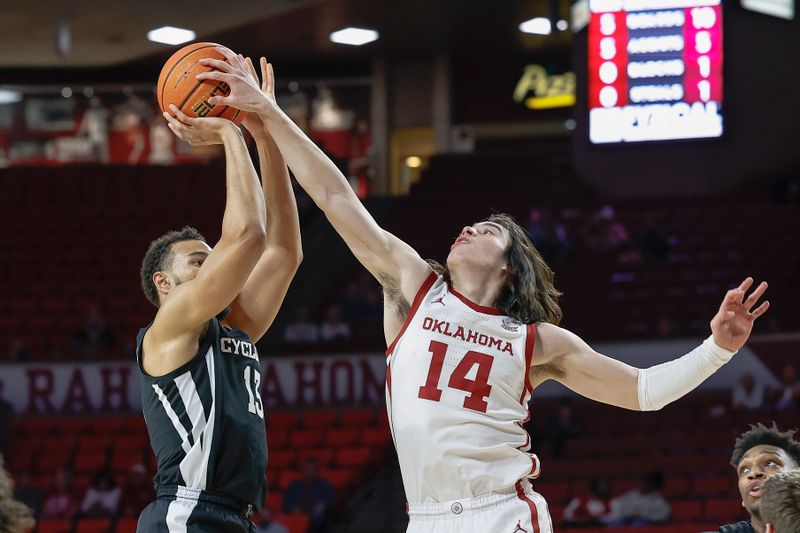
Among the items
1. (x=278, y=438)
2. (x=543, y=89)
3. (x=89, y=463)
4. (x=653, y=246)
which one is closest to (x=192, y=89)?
(x=278, y=438)

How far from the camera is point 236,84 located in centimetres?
375

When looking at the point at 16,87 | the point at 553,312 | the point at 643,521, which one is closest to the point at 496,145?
the point at 16,87

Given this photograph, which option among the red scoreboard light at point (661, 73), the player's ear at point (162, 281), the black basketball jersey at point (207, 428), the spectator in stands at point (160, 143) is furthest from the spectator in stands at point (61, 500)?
the spectator in stands at point (160, 143)

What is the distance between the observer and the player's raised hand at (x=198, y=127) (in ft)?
12.5

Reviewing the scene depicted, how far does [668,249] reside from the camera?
47.2 feet

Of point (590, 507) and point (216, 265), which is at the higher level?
point (216, 265)

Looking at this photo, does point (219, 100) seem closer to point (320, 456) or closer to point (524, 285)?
point (524, 285)

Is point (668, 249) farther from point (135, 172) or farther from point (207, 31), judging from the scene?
point (135, 172)

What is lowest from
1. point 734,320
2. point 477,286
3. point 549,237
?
point 734,320

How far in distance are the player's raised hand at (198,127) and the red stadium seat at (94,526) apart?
24.1 feet

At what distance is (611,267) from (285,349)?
3962 millimetres

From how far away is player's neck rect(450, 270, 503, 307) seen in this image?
3887 millimetres

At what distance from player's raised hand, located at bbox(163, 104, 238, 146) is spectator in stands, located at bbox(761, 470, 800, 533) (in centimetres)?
194

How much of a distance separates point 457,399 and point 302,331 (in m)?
10.3
